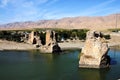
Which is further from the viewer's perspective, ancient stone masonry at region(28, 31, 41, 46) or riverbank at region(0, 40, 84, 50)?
ancient stone masonry at region(28, 31, 41, 46)

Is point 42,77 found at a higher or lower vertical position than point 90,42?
lower

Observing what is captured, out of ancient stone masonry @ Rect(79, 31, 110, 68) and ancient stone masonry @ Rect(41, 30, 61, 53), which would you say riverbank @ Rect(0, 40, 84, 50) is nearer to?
ancient stone masonry @ Rect(41, 30, 61, 53)

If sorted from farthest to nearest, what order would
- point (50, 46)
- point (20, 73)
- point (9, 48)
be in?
point (9, 48) < point (50, 46) < point (20, 73)

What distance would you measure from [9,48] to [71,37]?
37351mm

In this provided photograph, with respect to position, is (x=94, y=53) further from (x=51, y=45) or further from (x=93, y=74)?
(x=51, y=45)

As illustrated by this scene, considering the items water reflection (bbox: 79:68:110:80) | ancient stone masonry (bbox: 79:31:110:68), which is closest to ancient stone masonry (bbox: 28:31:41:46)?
ancient stone masonry (bbox: 79:31:110:68)

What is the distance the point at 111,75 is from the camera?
46094 millimetres

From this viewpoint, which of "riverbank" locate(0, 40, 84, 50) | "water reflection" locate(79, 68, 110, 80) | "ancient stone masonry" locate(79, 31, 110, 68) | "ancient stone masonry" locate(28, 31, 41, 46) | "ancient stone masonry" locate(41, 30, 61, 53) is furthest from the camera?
→ "ancient stone masonry" locate(28, 31, 41, 46)

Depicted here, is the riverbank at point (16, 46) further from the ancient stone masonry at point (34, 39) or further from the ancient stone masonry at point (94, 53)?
the ancient stone masonry at point (94, 53)

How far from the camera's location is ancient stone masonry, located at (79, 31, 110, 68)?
52156 millimetres

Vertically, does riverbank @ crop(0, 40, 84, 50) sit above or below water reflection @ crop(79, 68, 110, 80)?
above

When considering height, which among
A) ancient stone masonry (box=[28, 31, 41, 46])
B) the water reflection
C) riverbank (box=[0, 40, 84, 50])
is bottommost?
the water reflection

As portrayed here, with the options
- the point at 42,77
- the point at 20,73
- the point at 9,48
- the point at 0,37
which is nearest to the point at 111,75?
the point at 42,77

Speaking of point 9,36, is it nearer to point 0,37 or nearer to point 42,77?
point 0,37
